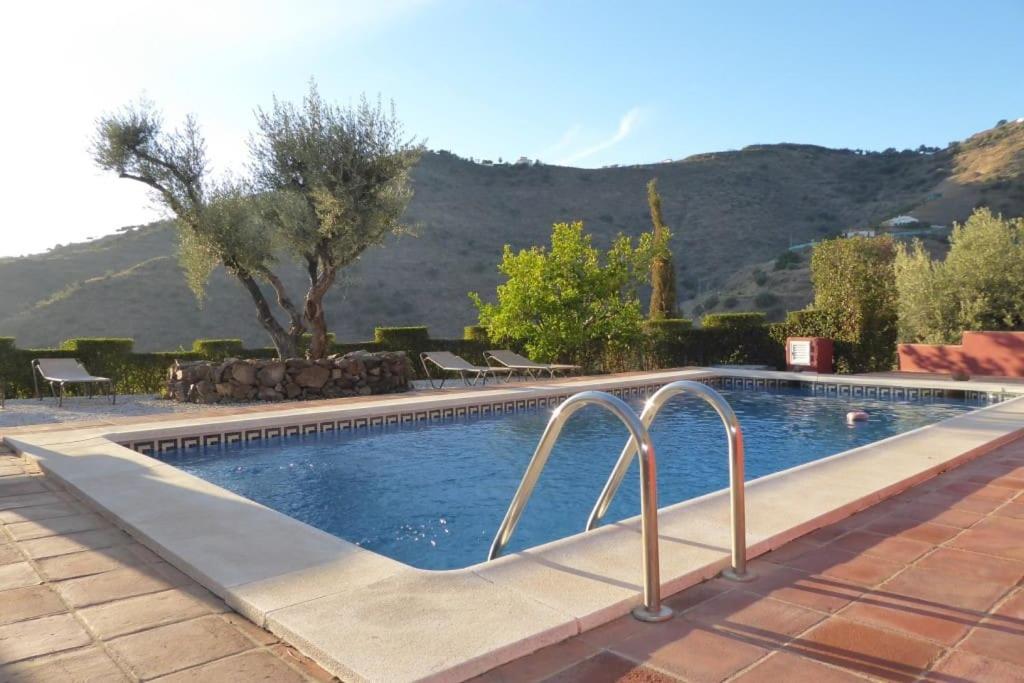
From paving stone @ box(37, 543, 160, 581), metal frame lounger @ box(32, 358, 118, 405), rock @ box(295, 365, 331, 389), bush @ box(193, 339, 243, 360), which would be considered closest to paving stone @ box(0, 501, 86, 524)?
paving stone @ box(37, 543, 160, 581)

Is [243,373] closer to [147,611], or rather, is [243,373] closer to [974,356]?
[147,611]

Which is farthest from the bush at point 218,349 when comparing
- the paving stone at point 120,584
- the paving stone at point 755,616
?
the paving stone at point 755,616

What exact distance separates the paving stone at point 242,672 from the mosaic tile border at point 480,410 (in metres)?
5.35

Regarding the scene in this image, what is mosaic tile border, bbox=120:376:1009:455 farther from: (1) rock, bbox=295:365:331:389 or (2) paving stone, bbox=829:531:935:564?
(2) paving stone, bbox=829:531:935:564

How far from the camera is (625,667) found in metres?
2.16

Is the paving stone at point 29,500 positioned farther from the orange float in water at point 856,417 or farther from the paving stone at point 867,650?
the orange float in water at point 856,417

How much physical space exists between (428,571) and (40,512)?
8.87ft

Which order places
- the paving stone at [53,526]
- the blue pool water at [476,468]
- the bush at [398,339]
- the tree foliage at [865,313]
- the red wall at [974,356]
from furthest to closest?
the bush at [398,339] < the tree foliage at [865,313] < the red wall at [974,356] < the blue pool water at [476,468] < the paving stone at [53,526]

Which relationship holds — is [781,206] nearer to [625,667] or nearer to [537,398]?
[537,398]

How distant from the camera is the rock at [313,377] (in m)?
11.3

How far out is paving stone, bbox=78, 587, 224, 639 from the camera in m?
2.44

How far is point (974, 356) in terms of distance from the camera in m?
12.6

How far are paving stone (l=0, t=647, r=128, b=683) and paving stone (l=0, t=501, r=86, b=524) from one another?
6.90 ft

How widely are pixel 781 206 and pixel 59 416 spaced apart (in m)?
50.3
